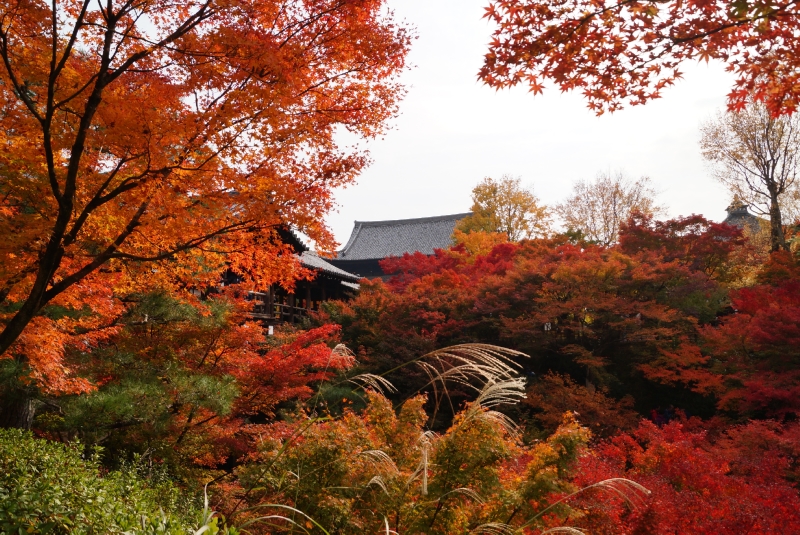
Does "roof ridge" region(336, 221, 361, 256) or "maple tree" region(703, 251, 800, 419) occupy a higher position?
"roof ridge" region(336, 221, 361, 256)

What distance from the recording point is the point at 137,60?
166 inches

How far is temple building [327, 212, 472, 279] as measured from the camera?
32.7 m

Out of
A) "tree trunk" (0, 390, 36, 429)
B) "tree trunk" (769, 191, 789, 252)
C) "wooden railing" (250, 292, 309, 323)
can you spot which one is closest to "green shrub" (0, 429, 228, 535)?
"tree trunk" (0, 390, 36, 429)

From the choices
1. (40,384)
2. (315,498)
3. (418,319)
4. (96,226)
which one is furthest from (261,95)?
(418,319)

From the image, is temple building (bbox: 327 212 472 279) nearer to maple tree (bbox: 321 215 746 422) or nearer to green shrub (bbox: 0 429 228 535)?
maple tree (bbox: 321 215 746 422)

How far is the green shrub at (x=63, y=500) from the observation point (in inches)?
129

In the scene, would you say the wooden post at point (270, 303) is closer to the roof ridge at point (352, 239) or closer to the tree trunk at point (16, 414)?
the tree trunk at point (16, 414)

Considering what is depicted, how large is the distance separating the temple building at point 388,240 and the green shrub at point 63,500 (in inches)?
1074

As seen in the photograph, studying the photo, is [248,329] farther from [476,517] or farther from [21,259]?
[476,517]

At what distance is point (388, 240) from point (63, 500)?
3047 cm

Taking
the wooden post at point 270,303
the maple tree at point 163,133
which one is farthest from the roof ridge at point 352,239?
the maple tree at point 163,133

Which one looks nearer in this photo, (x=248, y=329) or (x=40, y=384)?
(x=40, y=384)

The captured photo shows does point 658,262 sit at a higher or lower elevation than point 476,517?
higher

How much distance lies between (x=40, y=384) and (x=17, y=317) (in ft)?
7.63
